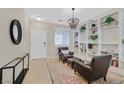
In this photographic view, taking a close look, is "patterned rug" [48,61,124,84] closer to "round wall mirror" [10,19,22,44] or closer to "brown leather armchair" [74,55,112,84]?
"brown leather armchair" [74,55,112,84]

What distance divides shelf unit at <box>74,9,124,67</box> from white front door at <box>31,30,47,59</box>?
114 inches

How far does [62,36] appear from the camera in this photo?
8859 mm

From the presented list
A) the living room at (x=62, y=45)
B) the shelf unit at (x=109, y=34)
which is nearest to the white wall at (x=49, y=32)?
the living room at (x=62, y=45)

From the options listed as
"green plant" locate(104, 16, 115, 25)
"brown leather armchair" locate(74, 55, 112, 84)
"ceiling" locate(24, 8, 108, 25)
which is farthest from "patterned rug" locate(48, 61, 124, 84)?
"ceiling" locate(24, 8, 108, 25)

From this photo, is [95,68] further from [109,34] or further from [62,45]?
[62,45]

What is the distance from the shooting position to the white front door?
25.0ft

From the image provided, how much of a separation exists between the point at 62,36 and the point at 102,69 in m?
5.75

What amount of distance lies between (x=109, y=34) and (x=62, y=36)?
4.30 m

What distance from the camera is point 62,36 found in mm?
8859

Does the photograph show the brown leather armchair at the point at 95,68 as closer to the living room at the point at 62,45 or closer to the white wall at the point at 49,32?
the living room at the point at 62,45
